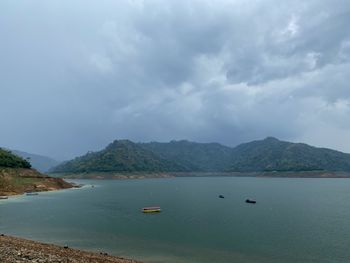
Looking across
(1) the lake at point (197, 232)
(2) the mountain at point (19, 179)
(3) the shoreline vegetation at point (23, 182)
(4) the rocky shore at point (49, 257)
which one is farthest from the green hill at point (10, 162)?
(4) the rocky shore at point (49, 257)

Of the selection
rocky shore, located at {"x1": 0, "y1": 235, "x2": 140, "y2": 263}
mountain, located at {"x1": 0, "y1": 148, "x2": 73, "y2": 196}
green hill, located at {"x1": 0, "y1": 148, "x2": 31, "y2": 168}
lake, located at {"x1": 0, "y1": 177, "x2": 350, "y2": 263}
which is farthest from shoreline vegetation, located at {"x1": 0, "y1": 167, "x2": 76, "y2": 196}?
rocky shore, located at {"x1": 0, "y1": 235, "x2": 140, "y2": 263}

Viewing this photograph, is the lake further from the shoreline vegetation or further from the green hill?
the green hill

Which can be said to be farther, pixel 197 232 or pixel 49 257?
pixel 197 232

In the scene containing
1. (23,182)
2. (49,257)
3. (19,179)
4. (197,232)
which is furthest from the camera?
(19,179)

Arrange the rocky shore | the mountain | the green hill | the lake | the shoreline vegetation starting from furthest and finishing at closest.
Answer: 1. the green hill
2. the mountain
3. the shoreline vegetation
4. the lake
5. the rocky shore

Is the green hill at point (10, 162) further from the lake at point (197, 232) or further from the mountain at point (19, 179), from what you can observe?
the lake at point (197, 232)

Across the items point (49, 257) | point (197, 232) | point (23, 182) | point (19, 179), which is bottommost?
point (49, 257)

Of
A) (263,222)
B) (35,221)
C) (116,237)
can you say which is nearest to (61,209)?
(35,221)

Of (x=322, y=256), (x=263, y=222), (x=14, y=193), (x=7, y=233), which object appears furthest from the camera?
(x=14, y=193)

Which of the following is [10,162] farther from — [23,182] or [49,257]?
[49,257]

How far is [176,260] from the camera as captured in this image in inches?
1812

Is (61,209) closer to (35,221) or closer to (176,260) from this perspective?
(35,221)

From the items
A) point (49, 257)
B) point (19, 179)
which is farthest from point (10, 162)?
point (49, 257)

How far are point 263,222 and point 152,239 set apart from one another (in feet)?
96.5
